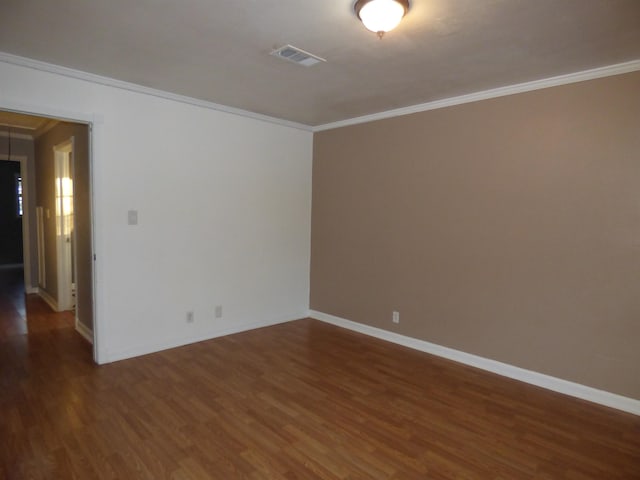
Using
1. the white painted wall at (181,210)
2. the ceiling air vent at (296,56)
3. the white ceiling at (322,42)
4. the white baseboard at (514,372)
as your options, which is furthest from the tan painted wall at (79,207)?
the white baseboard at (514,372)

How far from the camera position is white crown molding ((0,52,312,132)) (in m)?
2.85

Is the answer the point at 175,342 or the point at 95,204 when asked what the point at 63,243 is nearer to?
the point at 95,204

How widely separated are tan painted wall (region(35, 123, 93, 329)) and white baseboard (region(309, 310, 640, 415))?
3.04m

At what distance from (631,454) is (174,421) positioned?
116 inches

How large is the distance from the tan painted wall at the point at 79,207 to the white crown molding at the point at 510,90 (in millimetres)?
2972

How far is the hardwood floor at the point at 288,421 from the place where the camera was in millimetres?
2119

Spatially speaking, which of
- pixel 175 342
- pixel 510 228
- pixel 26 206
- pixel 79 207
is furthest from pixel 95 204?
pixel 26 206

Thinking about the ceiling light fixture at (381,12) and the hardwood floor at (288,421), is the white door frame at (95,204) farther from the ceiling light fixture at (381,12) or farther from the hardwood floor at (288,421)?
the ceiling light fixture at (381,12)

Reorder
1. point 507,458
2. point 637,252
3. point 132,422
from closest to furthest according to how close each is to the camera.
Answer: point 507,458 < point 132,422 < point 637,252

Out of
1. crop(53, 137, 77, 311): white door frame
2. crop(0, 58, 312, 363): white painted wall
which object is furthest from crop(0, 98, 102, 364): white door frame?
crop(53, 137, 77, 311): white door frame

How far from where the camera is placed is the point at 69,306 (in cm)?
524

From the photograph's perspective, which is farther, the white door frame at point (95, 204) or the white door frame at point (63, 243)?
the white door frame at point (63, 243)

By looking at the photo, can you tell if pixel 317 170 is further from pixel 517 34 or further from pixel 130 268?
pixel 517 34

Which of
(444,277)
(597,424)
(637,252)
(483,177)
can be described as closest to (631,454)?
(597,424)
